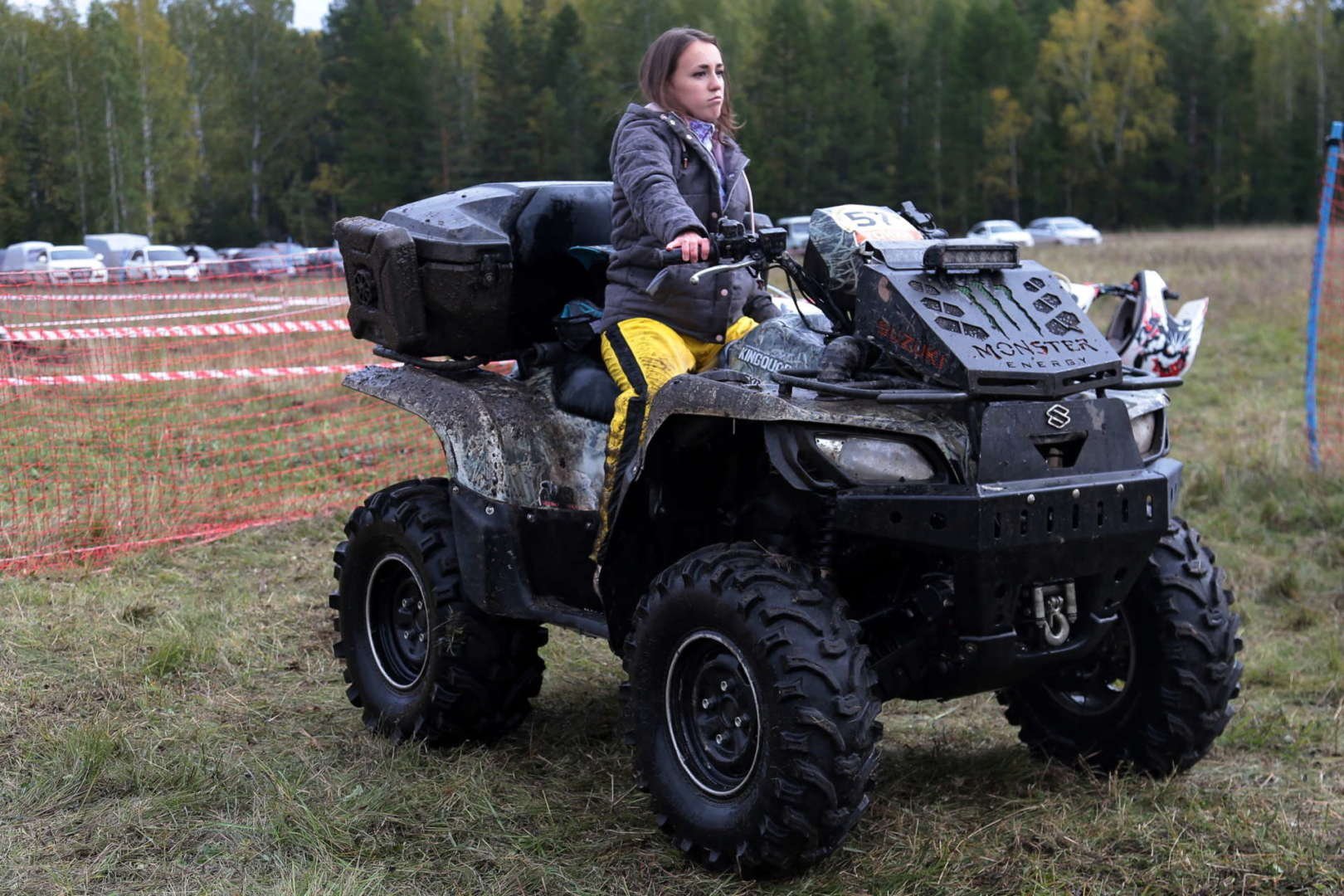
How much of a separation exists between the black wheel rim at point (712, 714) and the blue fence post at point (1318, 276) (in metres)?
6.28

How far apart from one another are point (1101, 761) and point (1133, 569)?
3.25 ft

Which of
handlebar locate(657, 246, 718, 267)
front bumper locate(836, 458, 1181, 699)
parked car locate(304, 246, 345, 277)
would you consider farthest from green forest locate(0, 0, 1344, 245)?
front bumper locate(836, 458, 1181, 699)

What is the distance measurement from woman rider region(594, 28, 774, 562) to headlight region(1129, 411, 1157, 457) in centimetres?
110

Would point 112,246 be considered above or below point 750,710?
above

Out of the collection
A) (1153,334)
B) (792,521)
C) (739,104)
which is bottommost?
(792,521)

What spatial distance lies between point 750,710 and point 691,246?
3.86 feet

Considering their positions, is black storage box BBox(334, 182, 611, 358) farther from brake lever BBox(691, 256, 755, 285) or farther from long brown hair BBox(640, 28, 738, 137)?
brake lever BBox(691, 256, 755, 285)

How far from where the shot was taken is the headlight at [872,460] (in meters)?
3.48

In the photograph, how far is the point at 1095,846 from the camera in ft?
12.8

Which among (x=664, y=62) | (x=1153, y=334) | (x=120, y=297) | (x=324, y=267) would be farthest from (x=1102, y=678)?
(x=324, y=267)

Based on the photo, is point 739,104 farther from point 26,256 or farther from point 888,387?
point 888,387

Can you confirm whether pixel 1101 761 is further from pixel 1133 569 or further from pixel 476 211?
pixel 476 211

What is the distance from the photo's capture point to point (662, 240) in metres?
3.96

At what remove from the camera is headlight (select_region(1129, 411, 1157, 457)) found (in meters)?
3.92
